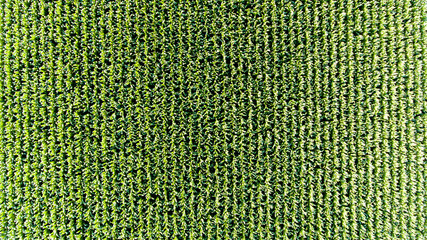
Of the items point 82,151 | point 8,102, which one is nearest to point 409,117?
point 82,151

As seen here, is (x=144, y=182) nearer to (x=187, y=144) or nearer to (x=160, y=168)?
(x=160, y=168)

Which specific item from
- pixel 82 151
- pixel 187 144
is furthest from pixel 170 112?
pixel 82 151

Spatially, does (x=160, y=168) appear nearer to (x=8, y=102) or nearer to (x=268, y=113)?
(x=268, y=113)

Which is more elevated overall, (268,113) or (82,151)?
(268,113)

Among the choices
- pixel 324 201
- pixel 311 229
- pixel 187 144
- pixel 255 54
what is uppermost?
pixel 255 54

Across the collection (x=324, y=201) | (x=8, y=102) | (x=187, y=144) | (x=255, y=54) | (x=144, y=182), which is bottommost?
(x=324, y=201)

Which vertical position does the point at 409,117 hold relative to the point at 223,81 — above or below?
below
